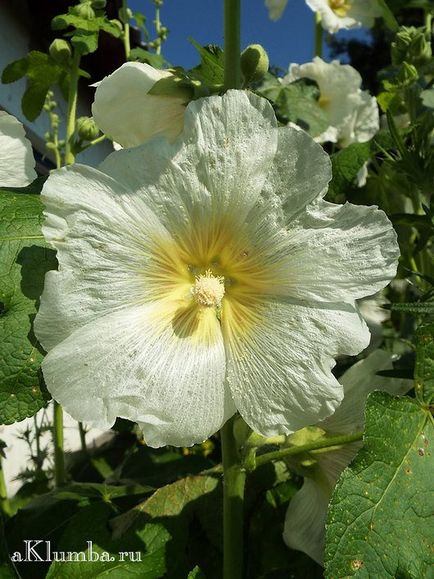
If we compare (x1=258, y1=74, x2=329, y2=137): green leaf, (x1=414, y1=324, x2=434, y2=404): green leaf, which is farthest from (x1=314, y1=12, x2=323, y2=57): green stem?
(x1=414, y1=324, x2=434, y2=404): green leaf

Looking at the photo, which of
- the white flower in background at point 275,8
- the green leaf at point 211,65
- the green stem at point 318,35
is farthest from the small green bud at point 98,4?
Result: the green stem at point 318,35

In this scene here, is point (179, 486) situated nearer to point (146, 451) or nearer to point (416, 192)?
point (146, 451)

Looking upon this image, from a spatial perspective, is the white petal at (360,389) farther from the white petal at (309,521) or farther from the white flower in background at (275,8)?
the white flower in background at (275,8)

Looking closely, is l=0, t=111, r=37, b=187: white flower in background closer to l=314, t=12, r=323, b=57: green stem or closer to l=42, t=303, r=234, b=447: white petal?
l=42, t=303, r=234, b=447: white petal

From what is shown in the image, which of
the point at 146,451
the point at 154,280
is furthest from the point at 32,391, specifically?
the point at 146,451

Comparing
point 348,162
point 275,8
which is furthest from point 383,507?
point 275,8

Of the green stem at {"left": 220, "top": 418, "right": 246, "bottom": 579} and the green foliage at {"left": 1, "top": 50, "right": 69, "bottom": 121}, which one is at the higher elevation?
the green foliage at {"left": 1, "top": 50, "right": 69, "bottom": 121}

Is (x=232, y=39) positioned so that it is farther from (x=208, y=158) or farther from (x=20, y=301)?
(x=20, y=301)
